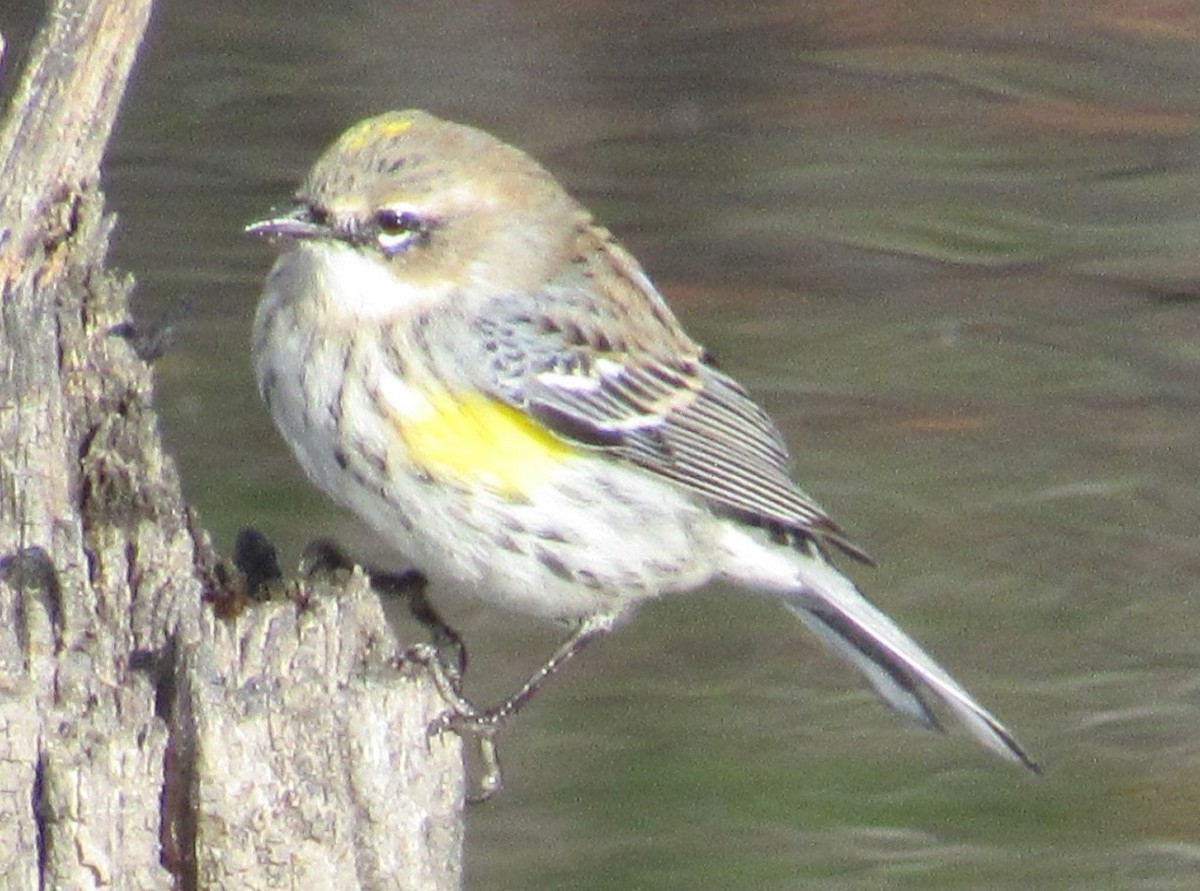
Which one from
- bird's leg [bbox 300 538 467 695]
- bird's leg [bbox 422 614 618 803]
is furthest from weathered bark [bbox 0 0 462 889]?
bird's leg [bbox 300 538 467 695]

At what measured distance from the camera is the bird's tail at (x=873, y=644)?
6.24 m

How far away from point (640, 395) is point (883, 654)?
872 millimetres

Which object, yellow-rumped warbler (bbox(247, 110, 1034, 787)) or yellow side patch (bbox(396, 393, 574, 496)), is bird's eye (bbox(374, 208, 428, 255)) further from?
yellow side patch (bbox(396, 393, 574, 496))

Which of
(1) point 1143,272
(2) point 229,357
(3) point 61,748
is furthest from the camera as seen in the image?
(1) point 1143,272

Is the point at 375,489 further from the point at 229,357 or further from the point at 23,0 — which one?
the point at 23,0

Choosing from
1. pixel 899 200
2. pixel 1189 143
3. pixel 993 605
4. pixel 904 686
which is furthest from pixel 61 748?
pixel 1189 143

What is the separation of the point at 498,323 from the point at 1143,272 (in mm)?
4909

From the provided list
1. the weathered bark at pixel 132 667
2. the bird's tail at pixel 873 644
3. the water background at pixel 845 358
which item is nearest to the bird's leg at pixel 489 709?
the weathered bark at pixel 132 667

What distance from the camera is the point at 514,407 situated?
19.0 feet

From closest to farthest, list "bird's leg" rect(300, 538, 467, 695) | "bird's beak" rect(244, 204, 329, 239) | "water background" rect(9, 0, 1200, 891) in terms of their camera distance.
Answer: "bird's leg" rect(300, 538, 467, 695)
"bird's beak" rect(244, 204, 329, 239)
"water background" rect(9, 0, 1200, 891)

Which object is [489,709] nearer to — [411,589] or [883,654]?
[411,589]

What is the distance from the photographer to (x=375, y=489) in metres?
5.57

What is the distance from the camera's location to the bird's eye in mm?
5641

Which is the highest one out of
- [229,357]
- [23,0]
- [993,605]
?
[23,0]
